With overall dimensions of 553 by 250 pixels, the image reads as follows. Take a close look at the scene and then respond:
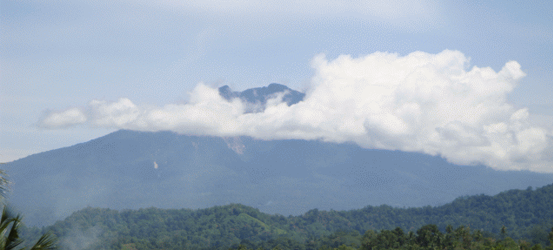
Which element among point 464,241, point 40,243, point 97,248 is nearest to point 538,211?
point 464,241

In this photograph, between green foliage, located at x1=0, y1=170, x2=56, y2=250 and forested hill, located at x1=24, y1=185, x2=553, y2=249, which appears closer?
green foliage, located at x1=0, y1=170, x2=56, y2=250

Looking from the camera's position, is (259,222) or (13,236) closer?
(13,236)

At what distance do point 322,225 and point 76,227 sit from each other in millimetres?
89828

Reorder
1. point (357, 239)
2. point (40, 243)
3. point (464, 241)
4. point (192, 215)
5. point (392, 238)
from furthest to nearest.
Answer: point (192, 215), point (357, 239), point (392, 238), point (464, 241), point (40, 243)

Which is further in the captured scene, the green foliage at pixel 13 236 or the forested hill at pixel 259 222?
the forested hill at pixel 259 222

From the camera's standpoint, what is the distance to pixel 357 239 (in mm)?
122375

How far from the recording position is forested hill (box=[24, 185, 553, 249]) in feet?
511

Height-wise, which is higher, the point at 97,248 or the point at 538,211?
the point at 538,211

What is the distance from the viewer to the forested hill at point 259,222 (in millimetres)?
155875

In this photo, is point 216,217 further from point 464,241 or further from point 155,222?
point 464,241

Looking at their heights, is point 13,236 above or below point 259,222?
below

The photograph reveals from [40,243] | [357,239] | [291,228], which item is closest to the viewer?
[40,243]

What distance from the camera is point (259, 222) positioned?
7013 inches

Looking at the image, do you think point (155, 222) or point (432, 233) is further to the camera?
point (155, 222)
